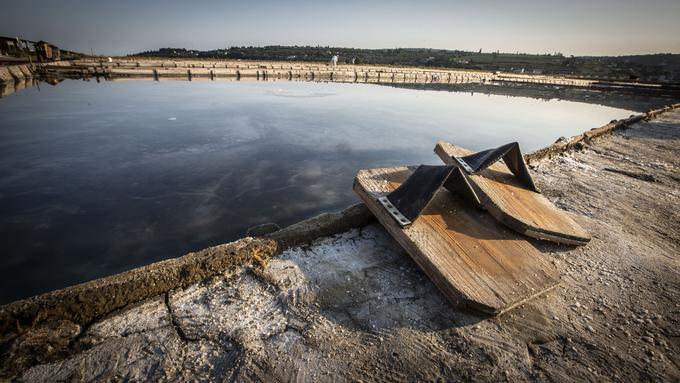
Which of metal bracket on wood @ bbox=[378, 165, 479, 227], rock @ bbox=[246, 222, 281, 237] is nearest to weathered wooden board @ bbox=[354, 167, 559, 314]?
metal bracket on wood @ bbox=[378, 165, 479, 227]

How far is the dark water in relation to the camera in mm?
3959

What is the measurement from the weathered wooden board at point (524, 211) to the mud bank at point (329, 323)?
21cm

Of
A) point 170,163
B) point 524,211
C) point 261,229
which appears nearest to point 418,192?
point 524,211

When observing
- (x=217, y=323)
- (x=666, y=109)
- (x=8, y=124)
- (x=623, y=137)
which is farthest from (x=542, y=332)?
(x=666, y=109)

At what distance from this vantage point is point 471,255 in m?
2.60

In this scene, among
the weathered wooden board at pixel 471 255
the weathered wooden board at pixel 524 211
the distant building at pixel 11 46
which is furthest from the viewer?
the distant building at pixel 11 46

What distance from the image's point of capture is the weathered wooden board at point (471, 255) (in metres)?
2.27

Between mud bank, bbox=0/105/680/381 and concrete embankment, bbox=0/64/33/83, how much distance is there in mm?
20257

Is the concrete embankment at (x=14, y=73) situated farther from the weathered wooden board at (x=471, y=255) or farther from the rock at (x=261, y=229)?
the weathered wooden board at (x=471, y=255)

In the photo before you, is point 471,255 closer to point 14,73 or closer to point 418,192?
point 418,192

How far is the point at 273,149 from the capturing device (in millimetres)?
7914

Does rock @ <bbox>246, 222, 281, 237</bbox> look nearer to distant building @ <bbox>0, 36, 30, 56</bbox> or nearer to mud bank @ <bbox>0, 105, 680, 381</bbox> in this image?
mud bank @ <bbox>0, 105, 680, 381</bbox>

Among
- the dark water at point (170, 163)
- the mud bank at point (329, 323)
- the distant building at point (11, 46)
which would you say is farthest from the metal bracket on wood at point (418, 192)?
the distant building at point (11, 46)

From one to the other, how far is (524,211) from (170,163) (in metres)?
6.78
